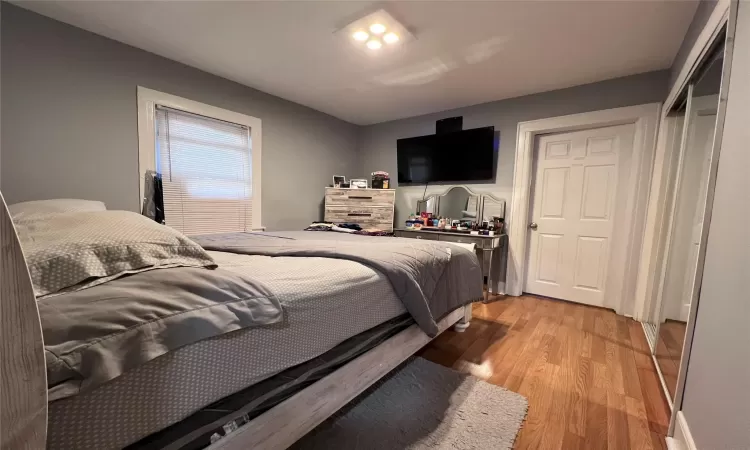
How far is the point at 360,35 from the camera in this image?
6.98 feet

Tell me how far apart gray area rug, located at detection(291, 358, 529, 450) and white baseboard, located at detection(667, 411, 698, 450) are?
0.55 metres

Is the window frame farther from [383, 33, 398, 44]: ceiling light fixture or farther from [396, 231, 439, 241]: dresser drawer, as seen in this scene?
[396, 231, 439, 241]: dresser drawer

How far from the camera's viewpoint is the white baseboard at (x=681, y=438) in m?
1.10

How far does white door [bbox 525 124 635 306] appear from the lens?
9.39 ft

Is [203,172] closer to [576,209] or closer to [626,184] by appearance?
[576,209]

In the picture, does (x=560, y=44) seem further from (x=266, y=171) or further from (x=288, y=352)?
(x=266, y=171)

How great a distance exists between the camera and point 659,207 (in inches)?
97.7

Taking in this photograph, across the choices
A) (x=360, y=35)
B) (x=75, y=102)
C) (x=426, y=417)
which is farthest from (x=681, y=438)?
(x=75, y=102)

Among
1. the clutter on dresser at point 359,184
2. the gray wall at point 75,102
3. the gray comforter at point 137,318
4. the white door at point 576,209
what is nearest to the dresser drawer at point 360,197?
the clutter on dresser at point 359,184

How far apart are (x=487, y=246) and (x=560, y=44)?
189 cm

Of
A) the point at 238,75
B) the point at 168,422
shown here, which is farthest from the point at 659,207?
the point at 238,75

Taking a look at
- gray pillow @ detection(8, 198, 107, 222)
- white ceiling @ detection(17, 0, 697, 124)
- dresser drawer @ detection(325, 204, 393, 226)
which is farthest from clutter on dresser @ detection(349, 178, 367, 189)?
gray pillow @ detection(8, 198, 107, 222)

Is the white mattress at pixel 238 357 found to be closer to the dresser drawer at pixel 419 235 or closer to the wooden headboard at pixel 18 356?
the wooden headboard at pixel 18 356

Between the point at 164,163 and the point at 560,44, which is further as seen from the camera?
the point at 164,163
